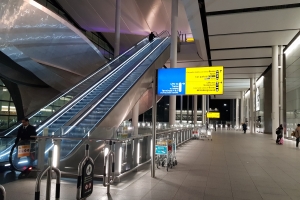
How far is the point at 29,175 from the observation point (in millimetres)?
6094

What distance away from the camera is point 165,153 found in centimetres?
732

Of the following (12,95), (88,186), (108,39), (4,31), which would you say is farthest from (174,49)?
(108,39)

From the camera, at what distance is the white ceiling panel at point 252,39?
65.4ft

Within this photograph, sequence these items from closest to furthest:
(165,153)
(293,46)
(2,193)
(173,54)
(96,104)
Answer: (2,193)
(165,153)
(96,104)
(173,54)
(293,46)

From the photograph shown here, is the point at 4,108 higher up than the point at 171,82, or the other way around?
the point at 171,82

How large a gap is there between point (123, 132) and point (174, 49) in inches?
447

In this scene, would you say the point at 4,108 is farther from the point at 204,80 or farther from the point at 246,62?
the point at 246,62

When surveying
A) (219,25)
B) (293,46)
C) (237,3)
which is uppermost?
(237,3)

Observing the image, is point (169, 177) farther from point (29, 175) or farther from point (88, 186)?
point (29, 175)

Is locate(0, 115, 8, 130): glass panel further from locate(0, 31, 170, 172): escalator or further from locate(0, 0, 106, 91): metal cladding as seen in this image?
locate(0, 31, 170, 172): escalator

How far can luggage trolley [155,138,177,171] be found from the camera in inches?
291

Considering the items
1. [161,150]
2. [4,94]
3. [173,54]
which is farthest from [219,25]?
[4,94]

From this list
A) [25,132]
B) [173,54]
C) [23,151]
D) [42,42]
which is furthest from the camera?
[173,54]

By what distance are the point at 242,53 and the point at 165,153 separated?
69.1 ft
